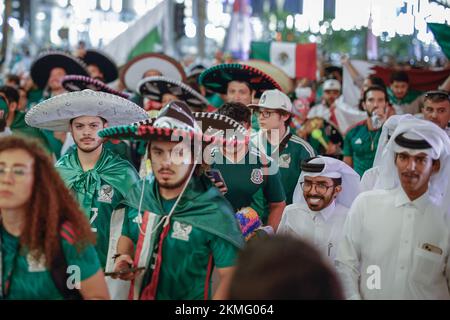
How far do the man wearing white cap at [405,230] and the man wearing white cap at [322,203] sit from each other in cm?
97

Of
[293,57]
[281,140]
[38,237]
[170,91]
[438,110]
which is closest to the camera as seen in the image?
[38,237]

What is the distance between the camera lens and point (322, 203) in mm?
6359

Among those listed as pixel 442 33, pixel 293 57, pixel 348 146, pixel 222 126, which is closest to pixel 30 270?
pixel 222 126

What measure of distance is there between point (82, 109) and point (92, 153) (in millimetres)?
374

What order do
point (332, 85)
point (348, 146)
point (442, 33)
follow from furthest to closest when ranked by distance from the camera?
point (332, 85), point (442, 33), point (348, 146)

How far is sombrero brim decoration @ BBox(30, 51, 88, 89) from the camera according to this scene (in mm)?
13141

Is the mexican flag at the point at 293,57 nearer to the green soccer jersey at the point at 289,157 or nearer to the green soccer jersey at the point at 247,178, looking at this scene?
the green soccer jersey at the point at 289,157

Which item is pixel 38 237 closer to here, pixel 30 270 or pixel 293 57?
pixel 30 270

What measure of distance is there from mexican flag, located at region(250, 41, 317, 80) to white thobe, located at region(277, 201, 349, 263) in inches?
398

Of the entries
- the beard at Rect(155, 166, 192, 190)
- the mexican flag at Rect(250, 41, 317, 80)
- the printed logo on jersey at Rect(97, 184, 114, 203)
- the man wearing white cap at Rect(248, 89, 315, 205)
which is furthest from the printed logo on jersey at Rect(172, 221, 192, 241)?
the mexican flag at Rect(250, 41, 317, 80)

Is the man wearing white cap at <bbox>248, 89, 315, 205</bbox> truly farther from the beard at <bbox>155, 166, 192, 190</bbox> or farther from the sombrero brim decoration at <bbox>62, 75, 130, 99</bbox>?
the beard at <bbox>155, 166, 192, 190</bbox>

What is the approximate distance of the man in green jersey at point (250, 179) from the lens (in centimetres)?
736
